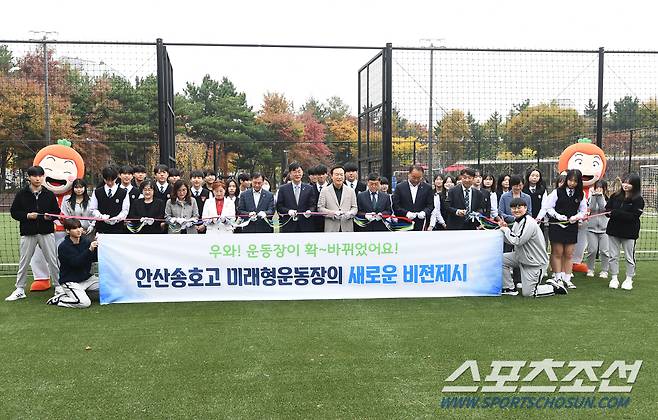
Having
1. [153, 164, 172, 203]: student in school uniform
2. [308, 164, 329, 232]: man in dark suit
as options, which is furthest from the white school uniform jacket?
[308, 164, 329, 232]: man in dark suit

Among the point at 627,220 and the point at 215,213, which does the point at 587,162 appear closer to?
the point at 627,220

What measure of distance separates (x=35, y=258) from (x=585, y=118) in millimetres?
9426

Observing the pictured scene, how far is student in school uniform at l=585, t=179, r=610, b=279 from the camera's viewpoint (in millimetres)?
7754

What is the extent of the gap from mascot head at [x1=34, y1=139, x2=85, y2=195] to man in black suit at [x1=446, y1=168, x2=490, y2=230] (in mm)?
5126

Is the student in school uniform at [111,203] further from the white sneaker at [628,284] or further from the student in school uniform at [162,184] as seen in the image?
the white sneaker at [628,284]

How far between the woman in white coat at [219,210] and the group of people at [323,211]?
1 cm

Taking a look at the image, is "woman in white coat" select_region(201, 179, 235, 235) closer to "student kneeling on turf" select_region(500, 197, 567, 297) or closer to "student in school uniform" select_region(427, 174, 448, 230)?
"student in school uniform" select_region(427, 174, 448, 230)

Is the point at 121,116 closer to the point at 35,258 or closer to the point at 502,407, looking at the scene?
the point at 35,258

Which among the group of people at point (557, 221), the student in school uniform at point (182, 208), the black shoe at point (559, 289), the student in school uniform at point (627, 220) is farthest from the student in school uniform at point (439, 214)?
the student in school uniform at point (182, 208)

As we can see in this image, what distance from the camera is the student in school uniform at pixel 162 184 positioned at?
7047 mm

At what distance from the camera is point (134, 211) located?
6770 millimetres

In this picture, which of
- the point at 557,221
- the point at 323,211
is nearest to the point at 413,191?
the point at 323,211

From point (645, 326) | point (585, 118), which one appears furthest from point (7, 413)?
point (585, 118)

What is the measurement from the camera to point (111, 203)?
6809mm
